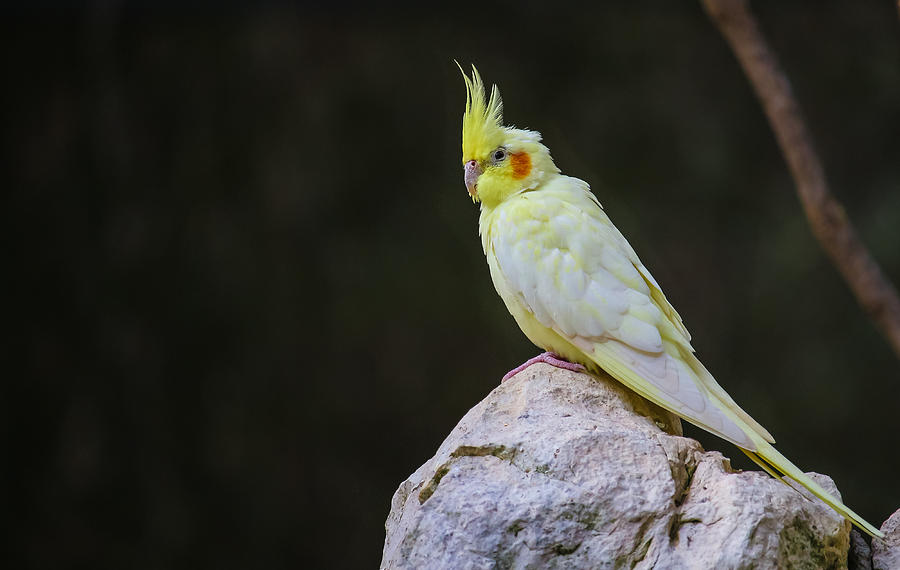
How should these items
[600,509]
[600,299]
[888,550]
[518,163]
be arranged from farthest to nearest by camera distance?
[518,163] → [600,299] → [888,550] → [600,509]

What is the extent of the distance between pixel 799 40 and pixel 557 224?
447 cm

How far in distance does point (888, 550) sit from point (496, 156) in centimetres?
164

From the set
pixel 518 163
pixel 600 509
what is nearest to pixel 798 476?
pixel 600 509

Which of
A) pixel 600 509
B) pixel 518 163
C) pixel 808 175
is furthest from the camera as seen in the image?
pixel 808 175

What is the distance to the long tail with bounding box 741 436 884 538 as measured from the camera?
2.28m

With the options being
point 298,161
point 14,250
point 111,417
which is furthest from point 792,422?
point 14,250

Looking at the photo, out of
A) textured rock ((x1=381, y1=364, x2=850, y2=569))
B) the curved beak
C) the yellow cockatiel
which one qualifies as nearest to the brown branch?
the yellow cockatiel

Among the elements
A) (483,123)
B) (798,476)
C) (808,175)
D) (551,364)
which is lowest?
(798,476)

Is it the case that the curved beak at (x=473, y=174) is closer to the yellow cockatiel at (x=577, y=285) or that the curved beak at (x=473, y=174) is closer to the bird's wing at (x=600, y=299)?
the yellow cockatiel at (x=577, y=285)

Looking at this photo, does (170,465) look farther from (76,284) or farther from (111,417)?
(76,284)

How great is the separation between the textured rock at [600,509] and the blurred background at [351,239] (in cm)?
394

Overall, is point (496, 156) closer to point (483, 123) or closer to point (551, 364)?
point (483, 123)

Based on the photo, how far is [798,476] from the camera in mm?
2365

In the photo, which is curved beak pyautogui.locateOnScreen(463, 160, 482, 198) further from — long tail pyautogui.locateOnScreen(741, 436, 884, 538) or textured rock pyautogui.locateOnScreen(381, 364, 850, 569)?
long tail pyautogui.locateOnScreen(741, 436, 884, 538)
